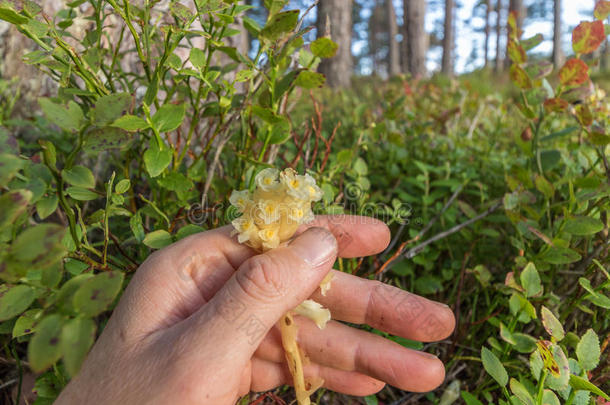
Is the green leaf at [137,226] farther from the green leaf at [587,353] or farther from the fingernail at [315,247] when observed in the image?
the green leaf at [587,353]

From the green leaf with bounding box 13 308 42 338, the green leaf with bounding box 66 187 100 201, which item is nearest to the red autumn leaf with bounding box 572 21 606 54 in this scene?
the green leaf with bounding box 66 187 100 201

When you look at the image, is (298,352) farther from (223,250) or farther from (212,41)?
(212,41)

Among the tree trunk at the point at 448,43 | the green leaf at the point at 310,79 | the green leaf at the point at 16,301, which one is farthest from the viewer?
the tree trunk at the point at 448,43

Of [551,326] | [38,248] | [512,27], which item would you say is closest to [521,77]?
[512,27]

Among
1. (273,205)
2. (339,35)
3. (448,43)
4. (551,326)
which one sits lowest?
(551,326)

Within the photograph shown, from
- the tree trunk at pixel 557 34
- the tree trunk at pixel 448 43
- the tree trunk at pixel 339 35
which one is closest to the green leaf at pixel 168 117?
the tree trunk at pixel 339 35

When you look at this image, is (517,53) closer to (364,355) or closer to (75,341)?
(364,355)
